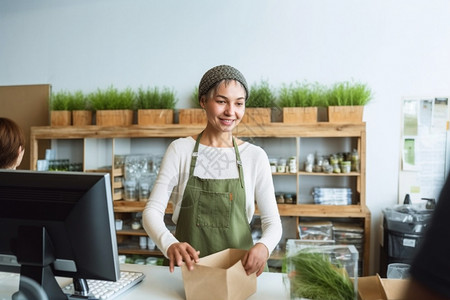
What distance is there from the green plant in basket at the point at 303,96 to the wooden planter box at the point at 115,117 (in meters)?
1.33

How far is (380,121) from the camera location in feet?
11.0

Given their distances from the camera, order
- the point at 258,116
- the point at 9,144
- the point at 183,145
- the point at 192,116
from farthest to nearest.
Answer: the point at 192,116
the point at 258,116
the point at 9,144
the point at 183,145

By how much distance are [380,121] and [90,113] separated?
2.54 metres

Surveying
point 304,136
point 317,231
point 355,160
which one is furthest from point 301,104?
point 317,231

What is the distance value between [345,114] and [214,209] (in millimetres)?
1815

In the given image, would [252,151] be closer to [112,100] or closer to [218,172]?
[218,172]

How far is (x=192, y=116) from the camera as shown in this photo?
338 cm

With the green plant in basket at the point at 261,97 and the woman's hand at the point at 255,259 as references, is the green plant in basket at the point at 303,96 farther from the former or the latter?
the woman's hand at the point at 255,259

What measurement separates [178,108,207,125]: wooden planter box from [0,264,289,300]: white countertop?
6.30 ft

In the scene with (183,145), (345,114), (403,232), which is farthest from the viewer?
(345,114)

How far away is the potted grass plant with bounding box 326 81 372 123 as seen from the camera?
3.15m

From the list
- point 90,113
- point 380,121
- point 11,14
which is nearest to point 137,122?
point 90,113

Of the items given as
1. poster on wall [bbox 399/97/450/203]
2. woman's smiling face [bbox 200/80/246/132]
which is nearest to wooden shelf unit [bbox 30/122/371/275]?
poster on wall [bbox 399/97/450/203]

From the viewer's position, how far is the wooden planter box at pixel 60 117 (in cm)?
365
